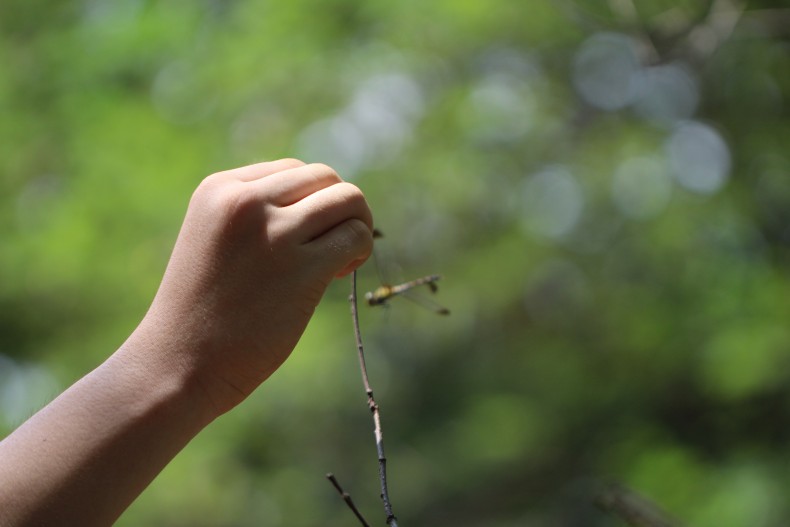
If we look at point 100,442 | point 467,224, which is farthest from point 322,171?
point 467,224

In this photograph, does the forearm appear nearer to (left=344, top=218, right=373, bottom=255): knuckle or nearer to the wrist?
the wrist

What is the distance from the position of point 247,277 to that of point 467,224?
3.74m

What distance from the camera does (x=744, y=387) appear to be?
142 inches

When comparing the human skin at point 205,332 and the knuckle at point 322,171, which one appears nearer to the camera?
the human skin at point 205,332

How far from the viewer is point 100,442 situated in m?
0.80

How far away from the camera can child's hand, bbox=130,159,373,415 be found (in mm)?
862

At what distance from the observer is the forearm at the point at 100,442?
781 millimetres

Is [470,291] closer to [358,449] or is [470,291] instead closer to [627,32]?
[358,449]

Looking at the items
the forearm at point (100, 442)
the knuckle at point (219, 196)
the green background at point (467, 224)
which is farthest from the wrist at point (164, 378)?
the green background at point (467, 224)

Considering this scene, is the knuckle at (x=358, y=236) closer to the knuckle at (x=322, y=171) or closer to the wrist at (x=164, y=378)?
the knuckle at (x=322, y=171)

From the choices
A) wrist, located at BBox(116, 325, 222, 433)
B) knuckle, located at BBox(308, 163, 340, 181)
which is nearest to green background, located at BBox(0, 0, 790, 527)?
knuckle, located at BBox(308, 163, 340, 181)

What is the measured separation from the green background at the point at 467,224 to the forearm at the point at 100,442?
210cm

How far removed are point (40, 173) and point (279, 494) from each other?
1.97 m

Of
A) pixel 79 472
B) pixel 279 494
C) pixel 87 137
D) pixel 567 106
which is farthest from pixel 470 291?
pixel 79 472
